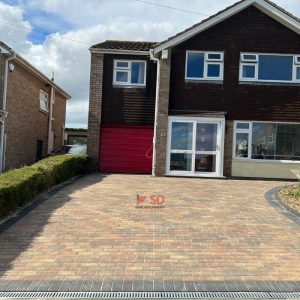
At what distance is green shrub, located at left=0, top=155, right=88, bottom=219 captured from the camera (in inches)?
329

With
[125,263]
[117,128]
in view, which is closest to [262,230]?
[125,263]

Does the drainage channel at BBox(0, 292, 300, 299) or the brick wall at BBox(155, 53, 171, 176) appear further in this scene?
the brick wall at BBox(155, 53, 171, 176)

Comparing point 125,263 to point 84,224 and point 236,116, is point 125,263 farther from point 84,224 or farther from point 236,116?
point 236,116

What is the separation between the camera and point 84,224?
8.01 meters

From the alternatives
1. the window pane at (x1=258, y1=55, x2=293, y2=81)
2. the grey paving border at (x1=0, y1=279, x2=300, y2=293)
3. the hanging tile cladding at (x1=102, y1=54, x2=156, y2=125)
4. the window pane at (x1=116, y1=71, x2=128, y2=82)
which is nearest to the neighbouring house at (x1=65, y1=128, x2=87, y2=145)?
the hanging tile cladding at (x1=102, y1=54, x2=156, y2=125)

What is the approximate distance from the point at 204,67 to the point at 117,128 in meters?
4.65

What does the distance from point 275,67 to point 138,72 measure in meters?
5.80

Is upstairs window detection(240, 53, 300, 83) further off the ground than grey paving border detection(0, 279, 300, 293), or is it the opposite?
upstairs window detection(240, 53, 300, 83)

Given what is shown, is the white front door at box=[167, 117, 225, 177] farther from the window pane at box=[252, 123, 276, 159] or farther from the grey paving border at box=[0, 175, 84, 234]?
the grey paving border at box=[0, 175, 84, 234]

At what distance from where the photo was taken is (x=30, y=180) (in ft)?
32.0

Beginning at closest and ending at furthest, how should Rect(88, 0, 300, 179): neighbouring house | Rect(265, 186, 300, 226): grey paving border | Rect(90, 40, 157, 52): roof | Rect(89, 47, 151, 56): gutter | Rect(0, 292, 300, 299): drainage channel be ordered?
Rect(0, 292, 300, 299): drainage channel, Rect(265, 186, 300, 226): grey paving border, Rect(88, 0, 300, 179): neighbouring house, Rect(89, 47, 151, 56): gutter, Rect(90, 40, 157, 52): roof

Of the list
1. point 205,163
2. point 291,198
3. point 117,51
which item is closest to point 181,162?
point 205,163

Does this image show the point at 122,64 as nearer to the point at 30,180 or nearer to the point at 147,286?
the point at 30,180

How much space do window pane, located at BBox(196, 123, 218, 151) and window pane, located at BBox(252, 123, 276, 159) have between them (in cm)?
161
